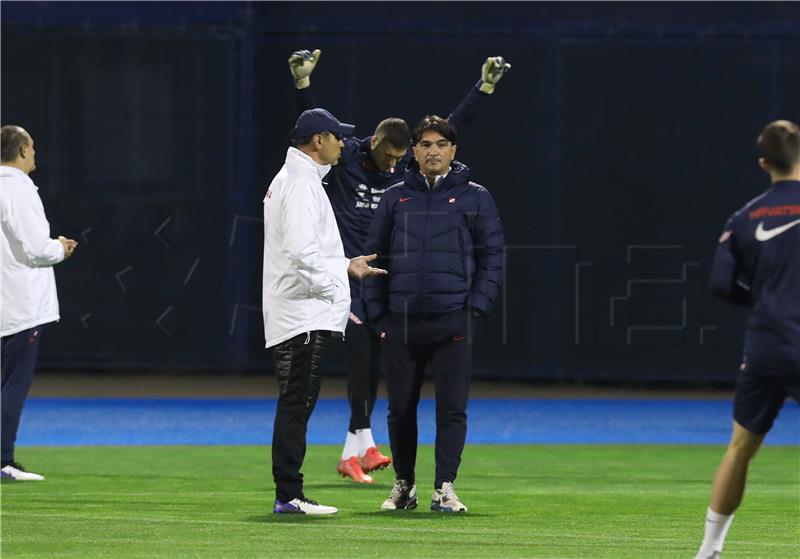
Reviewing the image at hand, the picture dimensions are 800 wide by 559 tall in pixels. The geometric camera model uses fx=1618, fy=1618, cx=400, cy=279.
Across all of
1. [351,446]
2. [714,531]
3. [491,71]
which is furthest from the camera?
[351,446]

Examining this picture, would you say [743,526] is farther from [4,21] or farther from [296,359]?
[4,21]

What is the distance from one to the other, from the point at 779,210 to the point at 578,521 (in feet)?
8.83

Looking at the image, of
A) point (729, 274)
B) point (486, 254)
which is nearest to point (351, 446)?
point (486, 254)

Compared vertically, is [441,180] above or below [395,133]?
below

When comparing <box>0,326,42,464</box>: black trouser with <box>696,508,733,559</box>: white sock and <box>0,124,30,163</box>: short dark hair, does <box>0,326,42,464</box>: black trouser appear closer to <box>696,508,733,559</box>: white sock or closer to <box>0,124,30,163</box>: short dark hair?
<box>0,124,30,163</box>: short dark hair

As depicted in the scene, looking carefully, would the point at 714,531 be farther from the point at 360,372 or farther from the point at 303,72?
the point at 303,72

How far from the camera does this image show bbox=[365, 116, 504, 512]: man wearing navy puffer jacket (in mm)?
8516

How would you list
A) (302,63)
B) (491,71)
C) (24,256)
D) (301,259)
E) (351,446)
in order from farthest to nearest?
(351,446), (24,256), (302,63), (491,71), (301,259)

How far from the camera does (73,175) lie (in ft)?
60.7

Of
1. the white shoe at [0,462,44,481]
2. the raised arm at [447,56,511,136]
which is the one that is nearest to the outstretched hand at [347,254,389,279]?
the raised arm at [447,56,511,136]

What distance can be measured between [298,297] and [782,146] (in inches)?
112

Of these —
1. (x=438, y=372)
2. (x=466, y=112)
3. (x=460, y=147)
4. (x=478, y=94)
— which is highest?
(x=478, y=94)

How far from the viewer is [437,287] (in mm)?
8508

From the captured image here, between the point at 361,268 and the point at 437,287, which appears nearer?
the point at 361,268
